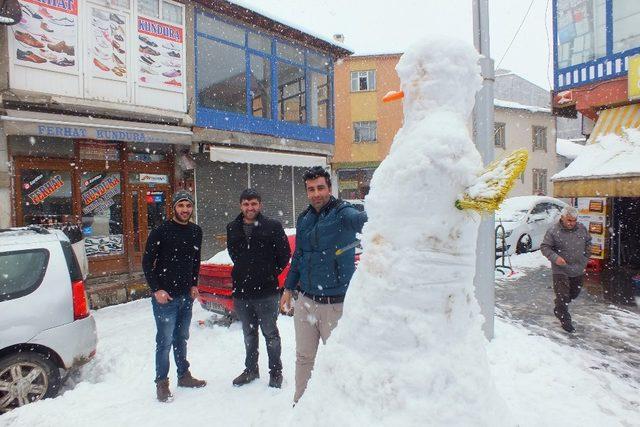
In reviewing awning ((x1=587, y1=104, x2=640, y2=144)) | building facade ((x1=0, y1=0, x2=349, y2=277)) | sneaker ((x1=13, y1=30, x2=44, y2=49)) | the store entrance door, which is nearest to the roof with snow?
building facade ((x1=0, y1=0, x2=349, y2=277))

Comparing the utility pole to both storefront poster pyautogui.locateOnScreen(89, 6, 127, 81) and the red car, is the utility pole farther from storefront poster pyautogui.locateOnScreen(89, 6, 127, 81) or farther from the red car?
storefront poster pyautogui.locateOnScreen(89, 6, 127, 81)

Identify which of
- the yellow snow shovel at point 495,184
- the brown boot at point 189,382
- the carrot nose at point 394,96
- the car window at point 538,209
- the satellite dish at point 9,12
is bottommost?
the brown boot at point 189,382

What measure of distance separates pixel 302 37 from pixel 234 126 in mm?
4187

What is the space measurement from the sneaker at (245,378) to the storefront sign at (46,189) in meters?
6.76

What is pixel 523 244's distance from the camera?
41.8ft

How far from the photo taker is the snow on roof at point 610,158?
23.8ft

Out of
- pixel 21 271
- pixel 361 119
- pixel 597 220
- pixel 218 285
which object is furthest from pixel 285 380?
pixel 361 119

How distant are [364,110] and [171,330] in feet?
72.5

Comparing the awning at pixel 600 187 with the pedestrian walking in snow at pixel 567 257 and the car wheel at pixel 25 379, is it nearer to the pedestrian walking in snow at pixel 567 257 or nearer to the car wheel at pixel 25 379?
the pedestrian walking in snow at pixel 567 257

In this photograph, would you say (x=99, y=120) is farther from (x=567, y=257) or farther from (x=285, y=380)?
(x=567, y=257)

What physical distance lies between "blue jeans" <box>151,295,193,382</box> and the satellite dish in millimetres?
6622

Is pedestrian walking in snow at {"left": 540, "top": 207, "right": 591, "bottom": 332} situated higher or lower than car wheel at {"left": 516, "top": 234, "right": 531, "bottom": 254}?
higher

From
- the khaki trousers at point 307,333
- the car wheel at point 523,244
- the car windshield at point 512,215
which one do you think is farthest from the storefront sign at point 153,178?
the car wheel at point 523,244

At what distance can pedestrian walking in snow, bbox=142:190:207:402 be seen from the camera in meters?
3.78
